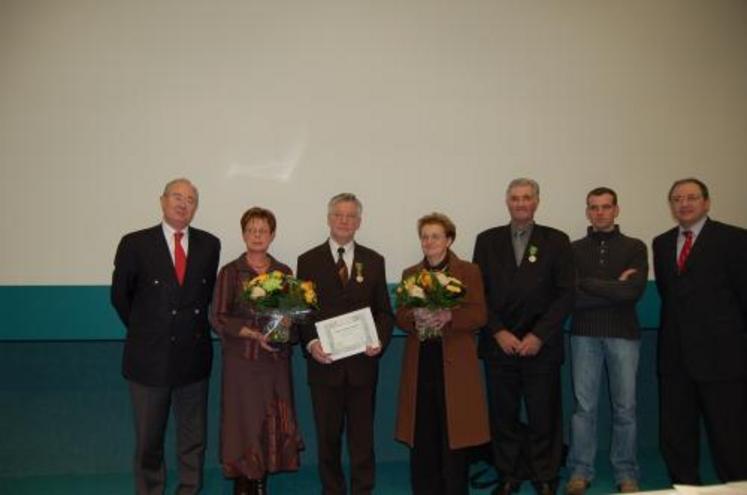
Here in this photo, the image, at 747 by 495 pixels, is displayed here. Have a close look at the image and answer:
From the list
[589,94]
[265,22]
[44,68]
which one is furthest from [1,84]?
[589,94]

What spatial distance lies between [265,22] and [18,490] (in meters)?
3.76

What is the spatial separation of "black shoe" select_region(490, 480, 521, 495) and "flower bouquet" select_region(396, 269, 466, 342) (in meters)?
1.32

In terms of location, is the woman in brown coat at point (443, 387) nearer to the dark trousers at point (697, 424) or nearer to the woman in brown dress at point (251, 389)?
the woman in brown dress at point (251, 389)

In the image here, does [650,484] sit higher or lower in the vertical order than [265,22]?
lower

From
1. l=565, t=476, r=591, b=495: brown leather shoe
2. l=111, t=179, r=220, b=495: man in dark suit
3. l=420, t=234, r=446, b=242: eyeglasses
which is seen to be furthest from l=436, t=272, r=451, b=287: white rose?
l=565, t=476, r=591, b=495: brown leather shoe

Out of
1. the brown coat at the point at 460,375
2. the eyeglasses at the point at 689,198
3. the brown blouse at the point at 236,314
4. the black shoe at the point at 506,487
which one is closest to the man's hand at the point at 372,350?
the brown coat at the point at 460,375

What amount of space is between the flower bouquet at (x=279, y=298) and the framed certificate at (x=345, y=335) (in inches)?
5.8

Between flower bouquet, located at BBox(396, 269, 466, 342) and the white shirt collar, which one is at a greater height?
the white shirt collar

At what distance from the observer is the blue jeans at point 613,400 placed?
338cm

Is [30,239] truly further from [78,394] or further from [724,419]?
[724,419]

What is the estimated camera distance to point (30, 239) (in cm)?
362

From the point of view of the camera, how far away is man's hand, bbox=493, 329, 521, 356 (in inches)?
124

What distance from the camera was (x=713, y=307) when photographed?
3146mm

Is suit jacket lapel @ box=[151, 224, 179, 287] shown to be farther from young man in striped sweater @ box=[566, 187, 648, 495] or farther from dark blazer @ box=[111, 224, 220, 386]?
young man in striped sweater @ box=[566, 187, 648, 495]
